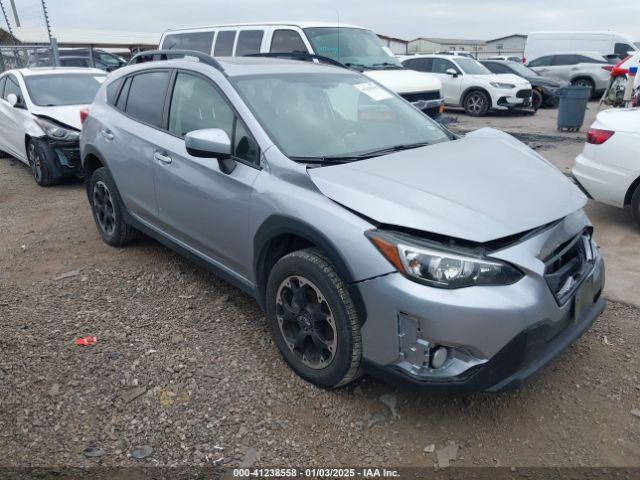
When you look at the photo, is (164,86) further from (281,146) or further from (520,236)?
(520,236)

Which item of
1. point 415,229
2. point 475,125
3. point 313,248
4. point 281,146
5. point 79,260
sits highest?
point 281,146

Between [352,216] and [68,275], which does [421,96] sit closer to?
[68,275]

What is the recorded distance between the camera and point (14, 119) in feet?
26.1

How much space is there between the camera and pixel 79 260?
4.80 metres

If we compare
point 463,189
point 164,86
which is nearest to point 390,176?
point 463,189

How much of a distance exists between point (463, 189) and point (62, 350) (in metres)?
2.61

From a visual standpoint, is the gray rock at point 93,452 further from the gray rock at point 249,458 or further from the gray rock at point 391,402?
the gray rock at point 391,402

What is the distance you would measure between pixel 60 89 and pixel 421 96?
224 inches

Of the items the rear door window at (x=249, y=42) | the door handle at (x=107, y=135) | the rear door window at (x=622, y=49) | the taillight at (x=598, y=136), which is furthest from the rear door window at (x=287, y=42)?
the rear door window at (x=622, y=49)

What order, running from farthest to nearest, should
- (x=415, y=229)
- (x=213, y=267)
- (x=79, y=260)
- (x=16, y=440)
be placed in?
(x=79, y=260), (x=213, y=267), (x=16, y=440), (x=415, y=229)

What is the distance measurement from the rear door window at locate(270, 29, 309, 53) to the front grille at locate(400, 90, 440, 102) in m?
1.78

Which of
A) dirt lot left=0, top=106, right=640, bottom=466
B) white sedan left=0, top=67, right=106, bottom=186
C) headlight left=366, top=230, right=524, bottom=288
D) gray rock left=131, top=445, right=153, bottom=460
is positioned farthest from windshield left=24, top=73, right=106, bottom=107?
headlight left=366, top=230, right=524, bottom=288

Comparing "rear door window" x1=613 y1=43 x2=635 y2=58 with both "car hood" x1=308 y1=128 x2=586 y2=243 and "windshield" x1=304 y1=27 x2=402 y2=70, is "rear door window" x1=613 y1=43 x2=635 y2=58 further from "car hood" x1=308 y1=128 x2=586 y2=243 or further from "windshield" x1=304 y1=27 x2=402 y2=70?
"car hood" x1=308 y1=128 x2=586 y2=243

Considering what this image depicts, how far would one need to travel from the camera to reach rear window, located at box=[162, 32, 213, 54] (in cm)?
934
